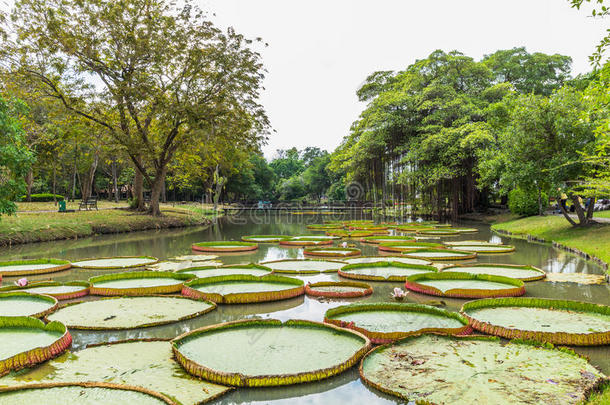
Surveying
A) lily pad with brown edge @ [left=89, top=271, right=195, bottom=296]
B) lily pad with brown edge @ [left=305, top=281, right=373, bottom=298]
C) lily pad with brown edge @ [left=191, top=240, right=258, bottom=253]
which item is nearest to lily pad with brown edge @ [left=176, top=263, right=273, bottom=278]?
lily pad with brown edge @ [left=89, top=271, right=195, bottom=296]

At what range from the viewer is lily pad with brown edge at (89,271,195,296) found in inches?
283

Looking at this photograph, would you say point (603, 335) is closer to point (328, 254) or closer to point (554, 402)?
point (554, 402)

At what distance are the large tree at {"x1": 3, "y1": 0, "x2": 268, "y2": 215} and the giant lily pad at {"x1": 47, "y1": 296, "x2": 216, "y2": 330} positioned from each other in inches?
686

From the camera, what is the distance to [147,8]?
885 inches

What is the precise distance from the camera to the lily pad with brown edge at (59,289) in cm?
696

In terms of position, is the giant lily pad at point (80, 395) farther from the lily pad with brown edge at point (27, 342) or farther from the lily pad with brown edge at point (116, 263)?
the lily pad with brown edge at point (116, 263)

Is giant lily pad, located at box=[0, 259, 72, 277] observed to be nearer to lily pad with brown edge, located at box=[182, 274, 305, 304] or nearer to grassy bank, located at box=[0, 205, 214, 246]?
lily pad with brown edge, located at box=[182, 274, 305, 304]

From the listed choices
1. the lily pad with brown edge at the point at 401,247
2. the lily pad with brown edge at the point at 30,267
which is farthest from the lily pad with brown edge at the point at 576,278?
the lily pad with brown edge at the point at 30,267

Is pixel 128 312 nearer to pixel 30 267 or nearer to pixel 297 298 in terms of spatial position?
pixel 297 298

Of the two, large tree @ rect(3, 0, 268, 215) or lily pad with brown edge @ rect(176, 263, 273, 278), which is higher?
large tree @ rect(3, 0, 268, 215)

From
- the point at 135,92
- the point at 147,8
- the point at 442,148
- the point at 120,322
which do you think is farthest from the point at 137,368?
the point at 442,148

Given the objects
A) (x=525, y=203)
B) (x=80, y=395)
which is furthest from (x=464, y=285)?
(x=525, y=203)

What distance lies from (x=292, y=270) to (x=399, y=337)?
15.8ft

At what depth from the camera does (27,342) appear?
4406mm
